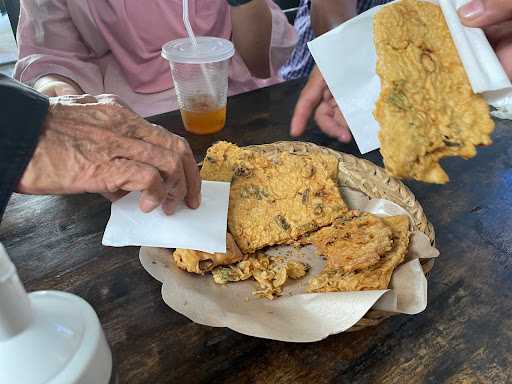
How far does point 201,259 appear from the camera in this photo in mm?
847

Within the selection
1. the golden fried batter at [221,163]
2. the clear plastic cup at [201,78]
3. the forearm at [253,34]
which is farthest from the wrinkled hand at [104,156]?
the forearm at [253,34]

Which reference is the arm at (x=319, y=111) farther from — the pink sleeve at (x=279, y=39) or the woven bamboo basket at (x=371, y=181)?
the pink sleeve at (x=279, y=39)

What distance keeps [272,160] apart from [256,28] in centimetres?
83

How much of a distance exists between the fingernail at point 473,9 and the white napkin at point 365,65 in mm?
18

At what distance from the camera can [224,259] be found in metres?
0.87

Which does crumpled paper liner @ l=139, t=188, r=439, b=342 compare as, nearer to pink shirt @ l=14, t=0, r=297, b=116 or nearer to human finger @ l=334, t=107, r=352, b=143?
human finger @ l=334, t=107, r=352, b=143

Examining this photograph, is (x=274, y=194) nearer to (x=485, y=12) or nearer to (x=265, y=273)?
(x=265, y=273)

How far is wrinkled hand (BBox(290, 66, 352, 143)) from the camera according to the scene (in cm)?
108

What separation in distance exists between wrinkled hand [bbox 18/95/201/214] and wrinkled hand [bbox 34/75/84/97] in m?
0.53

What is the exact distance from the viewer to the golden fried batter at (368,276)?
2.57 ft

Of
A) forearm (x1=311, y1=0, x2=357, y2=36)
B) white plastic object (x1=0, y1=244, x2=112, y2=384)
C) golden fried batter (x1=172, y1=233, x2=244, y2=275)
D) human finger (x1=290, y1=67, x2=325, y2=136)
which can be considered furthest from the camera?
forearm (x1=311, y1=0, x2=357, y2=36)

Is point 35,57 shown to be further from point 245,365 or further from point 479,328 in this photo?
point 479,328

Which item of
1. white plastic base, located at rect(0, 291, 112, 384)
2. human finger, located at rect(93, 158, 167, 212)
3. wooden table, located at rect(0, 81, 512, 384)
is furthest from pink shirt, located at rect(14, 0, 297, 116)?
white plastic base, located at rect(0, 291, 112, 384)

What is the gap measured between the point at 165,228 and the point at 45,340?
18.1 inches
